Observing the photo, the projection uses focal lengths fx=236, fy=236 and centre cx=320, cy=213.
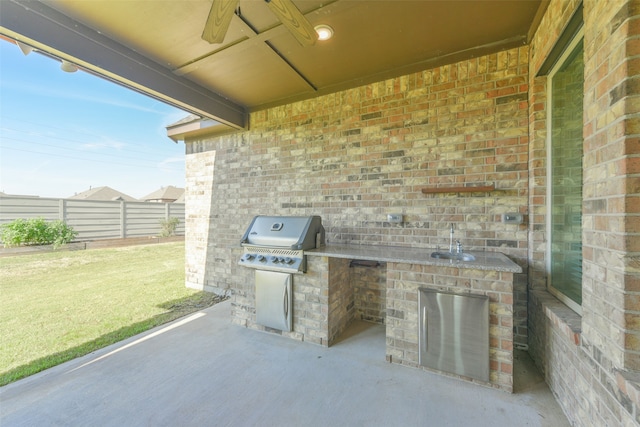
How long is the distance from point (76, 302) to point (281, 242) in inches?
145

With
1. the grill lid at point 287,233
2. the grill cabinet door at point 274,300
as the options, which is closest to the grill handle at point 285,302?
the grill cabinet door at point 274,300

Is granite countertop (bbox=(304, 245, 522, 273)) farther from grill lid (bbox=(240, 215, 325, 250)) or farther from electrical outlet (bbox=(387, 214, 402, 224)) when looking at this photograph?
electrical outlet (bbox=(387, 214, 402, 224))

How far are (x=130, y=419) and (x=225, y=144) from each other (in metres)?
3.83

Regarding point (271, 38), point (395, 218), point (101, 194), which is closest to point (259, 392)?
point (395, 218)

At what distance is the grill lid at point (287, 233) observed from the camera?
267cm

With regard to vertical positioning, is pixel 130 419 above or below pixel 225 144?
below

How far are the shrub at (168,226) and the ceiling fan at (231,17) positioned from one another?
965 cm

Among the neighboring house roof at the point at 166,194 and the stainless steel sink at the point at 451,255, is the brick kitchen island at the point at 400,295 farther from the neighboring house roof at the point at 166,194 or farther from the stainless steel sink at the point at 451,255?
the neighboring house roof at the point at 166,194

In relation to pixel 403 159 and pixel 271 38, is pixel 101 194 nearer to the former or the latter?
pixel 271 38

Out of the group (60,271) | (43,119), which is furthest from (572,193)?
(43,119)

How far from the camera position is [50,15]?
1991mm

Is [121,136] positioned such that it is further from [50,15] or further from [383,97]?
[383,97]

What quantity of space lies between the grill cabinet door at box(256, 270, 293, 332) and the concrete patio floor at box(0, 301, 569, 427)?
278 millimetres

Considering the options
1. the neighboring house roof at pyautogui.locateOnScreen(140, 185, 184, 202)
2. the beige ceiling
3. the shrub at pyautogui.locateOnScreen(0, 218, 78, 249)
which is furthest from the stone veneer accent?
the neighboring house roof at pyautogui.locateOnScreen(140, 185, 184, 202)
